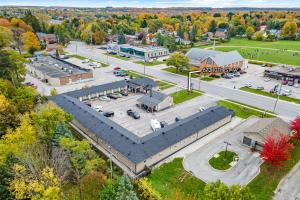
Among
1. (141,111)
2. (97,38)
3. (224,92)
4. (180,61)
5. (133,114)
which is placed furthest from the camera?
(97,38)

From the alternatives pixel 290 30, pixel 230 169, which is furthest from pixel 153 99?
pixel 290 30

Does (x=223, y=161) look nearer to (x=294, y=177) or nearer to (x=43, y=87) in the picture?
(x=294, y=177)

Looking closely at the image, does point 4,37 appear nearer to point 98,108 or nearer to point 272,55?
point 98,108

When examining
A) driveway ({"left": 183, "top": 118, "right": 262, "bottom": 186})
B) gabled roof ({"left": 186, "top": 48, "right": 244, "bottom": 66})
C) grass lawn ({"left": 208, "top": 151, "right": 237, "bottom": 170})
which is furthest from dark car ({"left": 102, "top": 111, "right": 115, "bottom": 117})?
gabled roof ({"left": 186, "top": 48, "right": 244, "bottom": 66})

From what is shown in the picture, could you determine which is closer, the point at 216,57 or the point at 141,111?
the point at 141,111

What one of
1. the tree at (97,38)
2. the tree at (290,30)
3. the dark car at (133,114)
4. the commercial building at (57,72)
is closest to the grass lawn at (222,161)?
the dark car at (133,114)

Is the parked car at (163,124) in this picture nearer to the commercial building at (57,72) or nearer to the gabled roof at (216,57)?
the commercial building at (57,72)
